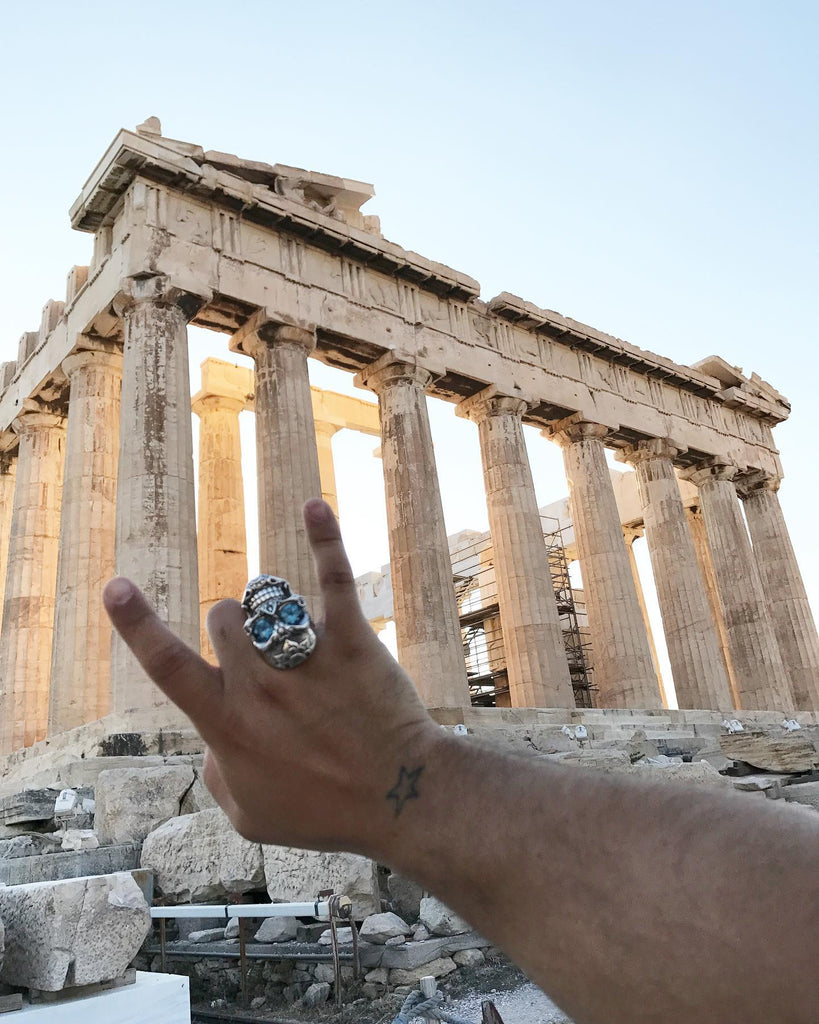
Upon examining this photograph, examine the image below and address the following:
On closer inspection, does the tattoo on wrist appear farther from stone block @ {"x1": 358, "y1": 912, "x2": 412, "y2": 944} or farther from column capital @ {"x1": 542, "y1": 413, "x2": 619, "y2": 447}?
column capital @ {"x1": 542, "y1": 413, "x2": 619, "y2": 447}

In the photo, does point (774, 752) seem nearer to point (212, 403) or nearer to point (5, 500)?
point (212, 403)

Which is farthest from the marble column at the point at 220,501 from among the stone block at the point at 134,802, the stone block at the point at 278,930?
the stone block at the point at 278,930

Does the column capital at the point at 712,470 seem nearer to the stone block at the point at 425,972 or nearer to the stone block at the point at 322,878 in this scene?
the stone block at the point at 322,878

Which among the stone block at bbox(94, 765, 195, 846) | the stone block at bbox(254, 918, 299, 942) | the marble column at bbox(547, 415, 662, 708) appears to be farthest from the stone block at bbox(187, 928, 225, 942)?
the marble column at bbox(547, 415, 662, 708)

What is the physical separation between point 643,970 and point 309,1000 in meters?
5.43

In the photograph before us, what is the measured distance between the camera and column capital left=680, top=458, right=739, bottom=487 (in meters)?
28.2

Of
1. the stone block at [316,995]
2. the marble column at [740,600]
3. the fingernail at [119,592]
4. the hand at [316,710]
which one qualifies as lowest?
the stone block at [316,995]

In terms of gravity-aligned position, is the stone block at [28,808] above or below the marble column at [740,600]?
below

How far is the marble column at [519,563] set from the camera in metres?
19.7

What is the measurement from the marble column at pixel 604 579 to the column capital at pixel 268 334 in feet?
29.0

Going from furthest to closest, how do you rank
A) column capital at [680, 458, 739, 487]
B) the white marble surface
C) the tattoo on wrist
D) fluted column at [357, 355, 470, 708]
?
column capital at [680, 458, 739, 487], fluted column at [357, 355, 470, 708], the white marble surface, the tattoo on wrist

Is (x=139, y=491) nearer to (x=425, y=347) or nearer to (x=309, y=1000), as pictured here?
(x=425, y=347)

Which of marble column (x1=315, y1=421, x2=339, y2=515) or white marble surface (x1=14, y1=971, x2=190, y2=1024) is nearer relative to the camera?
white marble surface (x1=14, y1=971, x2=190, y2=1024)

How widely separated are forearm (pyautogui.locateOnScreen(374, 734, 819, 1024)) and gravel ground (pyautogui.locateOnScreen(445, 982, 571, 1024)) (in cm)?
407
